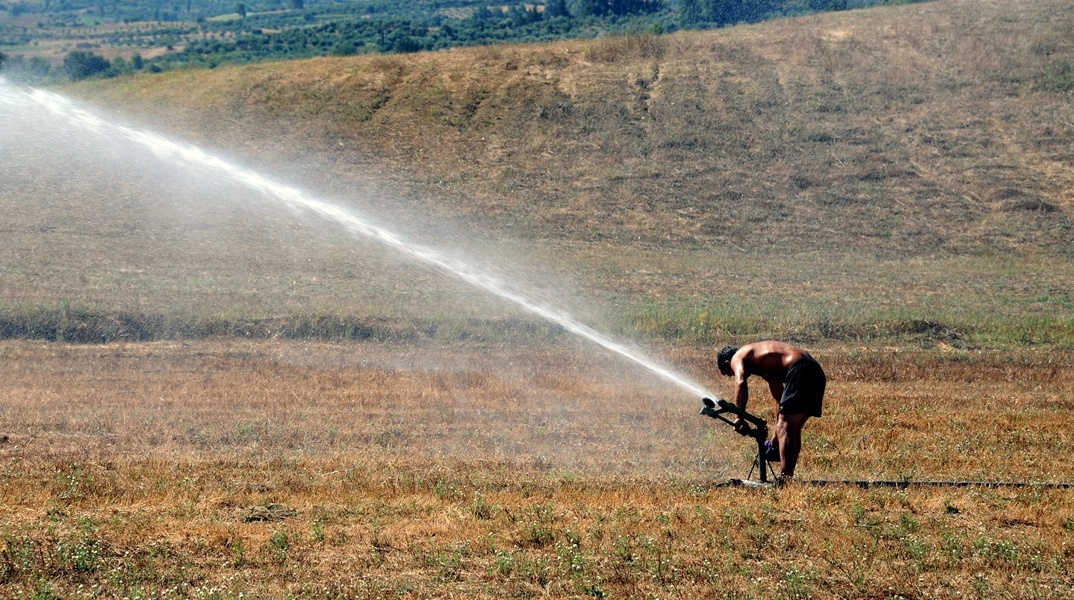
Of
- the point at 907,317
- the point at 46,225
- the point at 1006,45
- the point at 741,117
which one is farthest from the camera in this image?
the point at 1006,45

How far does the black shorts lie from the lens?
1017 centimetres

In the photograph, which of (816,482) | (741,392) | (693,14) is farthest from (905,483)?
(693,14)

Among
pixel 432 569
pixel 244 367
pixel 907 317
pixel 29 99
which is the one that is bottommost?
pixel 907 317

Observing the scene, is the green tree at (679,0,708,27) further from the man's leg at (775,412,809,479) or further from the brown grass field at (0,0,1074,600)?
the man's leg at (775,412,809,479)

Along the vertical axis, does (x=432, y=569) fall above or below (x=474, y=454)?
above

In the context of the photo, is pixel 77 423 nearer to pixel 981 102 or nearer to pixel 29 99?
pixel 29 99

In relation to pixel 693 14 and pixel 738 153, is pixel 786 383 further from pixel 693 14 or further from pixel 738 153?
pixel 693 14

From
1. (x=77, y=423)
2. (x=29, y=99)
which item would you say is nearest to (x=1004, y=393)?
(x=77, y=423)

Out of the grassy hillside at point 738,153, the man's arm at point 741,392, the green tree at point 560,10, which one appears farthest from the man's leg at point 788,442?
the green tree at point 560,10

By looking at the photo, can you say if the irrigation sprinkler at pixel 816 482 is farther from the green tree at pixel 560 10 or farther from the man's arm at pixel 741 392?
the green tree at pixel 560 10

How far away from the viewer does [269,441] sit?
38.2 feet

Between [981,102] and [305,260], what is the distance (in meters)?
30.6

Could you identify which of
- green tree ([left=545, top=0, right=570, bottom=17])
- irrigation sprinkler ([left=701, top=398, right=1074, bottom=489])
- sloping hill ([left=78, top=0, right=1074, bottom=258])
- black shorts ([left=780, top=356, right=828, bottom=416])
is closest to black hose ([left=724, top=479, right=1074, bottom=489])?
irrigation sprinkler ([left=701, top=398, right=1074, bottom=489])

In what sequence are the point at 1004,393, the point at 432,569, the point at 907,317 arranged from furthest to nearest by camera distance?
the point at 907,317
the point at 1004,393
the point at 432,569
